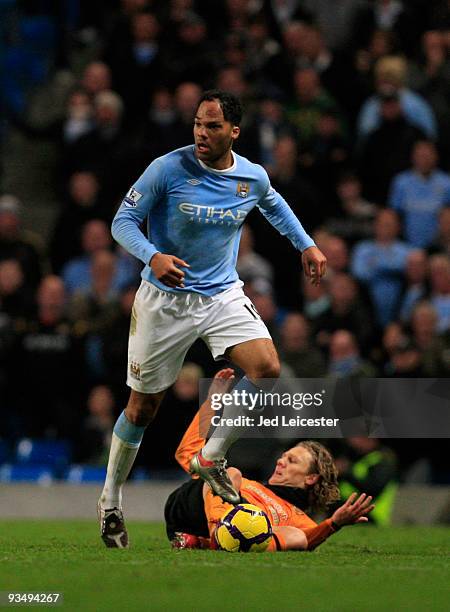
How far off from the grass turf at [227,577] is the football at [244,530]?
0.11 meters

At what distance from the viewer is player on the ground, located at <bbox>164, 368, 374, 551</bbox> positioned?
8492 mm

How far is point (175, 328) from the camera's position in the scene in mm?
8758

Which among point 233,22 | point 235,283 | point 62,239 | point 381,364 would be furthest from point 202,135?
point 233,22

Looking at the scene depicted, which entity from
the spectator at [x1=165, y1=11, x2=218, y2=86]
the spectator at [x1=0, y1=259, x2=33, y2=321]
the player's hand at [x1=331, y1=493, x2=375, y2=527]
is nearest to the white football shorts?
the player's hand at [x1=331, y1=493, x2=375, y2=527]

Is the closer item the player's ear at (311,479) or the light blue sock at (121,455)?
the player's ear at (311,479)

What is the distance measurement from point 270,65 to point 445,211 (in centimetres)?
363

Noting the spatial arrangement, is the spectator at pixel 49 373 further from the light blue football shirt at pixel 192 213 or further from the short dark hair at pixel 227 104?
the short dark hair at pixel 227 104

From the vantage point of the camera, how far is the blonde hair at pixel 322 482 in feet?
28.8

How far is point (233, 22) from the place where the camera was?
17.4 m

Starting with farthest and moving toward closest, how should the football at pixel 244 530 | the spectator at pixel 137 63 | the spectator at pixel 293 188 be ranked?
the spectator at pixel 137 63, the spectator at pixel 293 188, the football at pixel 244 530

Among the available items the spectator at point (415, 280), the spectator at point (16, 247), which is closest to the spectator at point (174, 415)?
the spectator at point (415, 280)

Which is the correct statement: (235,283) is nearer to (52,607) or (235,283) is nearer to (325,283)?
(52,607)

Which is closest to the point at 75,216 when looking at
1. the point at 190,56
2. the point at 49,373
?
the point at 190,56

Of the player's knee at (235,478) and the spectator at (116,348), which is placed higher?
the spectator at (116,348)
